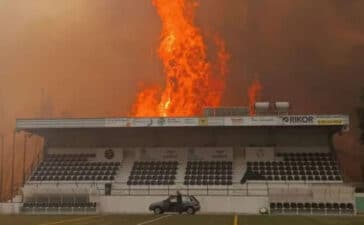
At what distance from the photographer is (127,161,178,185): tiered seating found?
57.3 meters

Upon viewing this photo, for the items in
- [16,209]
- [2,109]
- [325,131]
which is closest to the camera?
[16,209]

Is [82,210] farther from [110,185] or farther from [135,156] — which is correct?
[135,156]

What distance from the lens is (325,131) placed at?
60.3 metres

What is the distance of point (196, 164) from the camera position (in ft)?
198

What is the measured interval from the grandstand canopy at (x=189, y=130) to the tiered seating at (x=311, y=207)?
28.8ft

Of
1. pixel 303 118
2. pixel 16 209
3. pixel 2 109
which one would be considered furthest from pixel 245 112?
pixel 2 109

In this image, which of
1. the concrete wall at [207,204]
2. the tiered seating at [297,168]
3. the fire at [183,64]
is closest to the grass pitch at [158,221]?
the concrete wall at [207,204]

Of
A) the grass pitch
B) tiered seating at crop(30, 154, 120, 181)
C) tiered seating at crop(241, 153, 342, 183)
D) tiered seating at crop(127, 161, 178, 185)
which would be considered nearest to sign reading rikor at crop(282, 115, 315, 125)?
tiered seating at crop(241, 153, 342, 183)

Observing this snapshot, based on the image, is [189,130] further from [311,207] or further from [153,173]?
[311,207]

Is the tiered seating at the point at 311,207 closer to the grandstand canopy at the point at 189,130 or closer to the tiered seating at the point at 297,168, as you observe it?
the tiered seating at the point at 297,168

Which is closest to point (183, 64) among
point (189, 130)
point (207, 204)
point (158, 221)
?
point (189, 130)

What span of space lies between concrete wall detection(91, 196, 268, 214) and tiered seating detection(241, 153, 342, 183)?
18.4 feet

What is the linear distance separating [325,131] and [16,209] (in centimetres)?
3064

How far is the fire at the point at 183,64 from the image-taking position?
2594 inches
